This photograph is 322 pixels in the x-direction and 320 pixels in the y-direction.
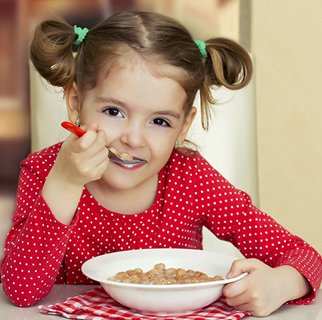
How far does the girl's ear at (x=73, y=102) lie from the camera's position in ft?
3.56

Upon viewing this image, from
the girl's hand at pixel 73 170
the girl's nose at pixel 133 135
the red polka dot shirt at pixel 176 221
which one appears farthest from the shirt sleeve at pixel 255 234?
the girl's hand at pixel 73 170

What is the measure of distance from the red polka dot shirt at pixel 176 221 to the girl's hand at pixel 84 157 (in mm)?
165

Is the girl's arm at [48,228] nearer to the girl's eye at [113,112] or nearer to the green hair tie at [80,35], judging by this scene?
the girl's eye at [113,112]

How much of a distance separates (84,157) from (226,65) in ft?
1.55

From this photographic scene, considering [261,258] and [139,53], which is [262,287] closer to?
[261,258]

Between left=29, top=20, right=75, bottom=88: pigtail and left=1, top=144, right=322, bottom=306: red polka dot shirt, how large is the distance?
0.16 meters

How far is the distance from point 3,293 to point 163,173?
426 mm

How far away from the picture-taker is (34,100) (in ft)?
4.44

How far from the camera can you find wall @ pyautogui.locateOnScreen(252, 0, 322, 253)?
6.66 feet

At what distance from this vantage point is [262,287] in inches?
31.6

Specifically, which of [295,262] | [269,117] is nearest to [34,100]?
[295,262]

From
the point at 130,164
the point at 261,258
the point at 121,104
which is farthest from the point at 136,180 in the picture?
the point at 261,258

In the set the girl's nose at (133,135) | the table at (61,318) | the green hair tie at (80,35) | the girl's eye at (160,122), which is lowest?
the table at (61,318)

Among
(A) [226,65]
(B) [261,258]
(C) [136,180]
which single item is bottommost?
(B) [261,258]
